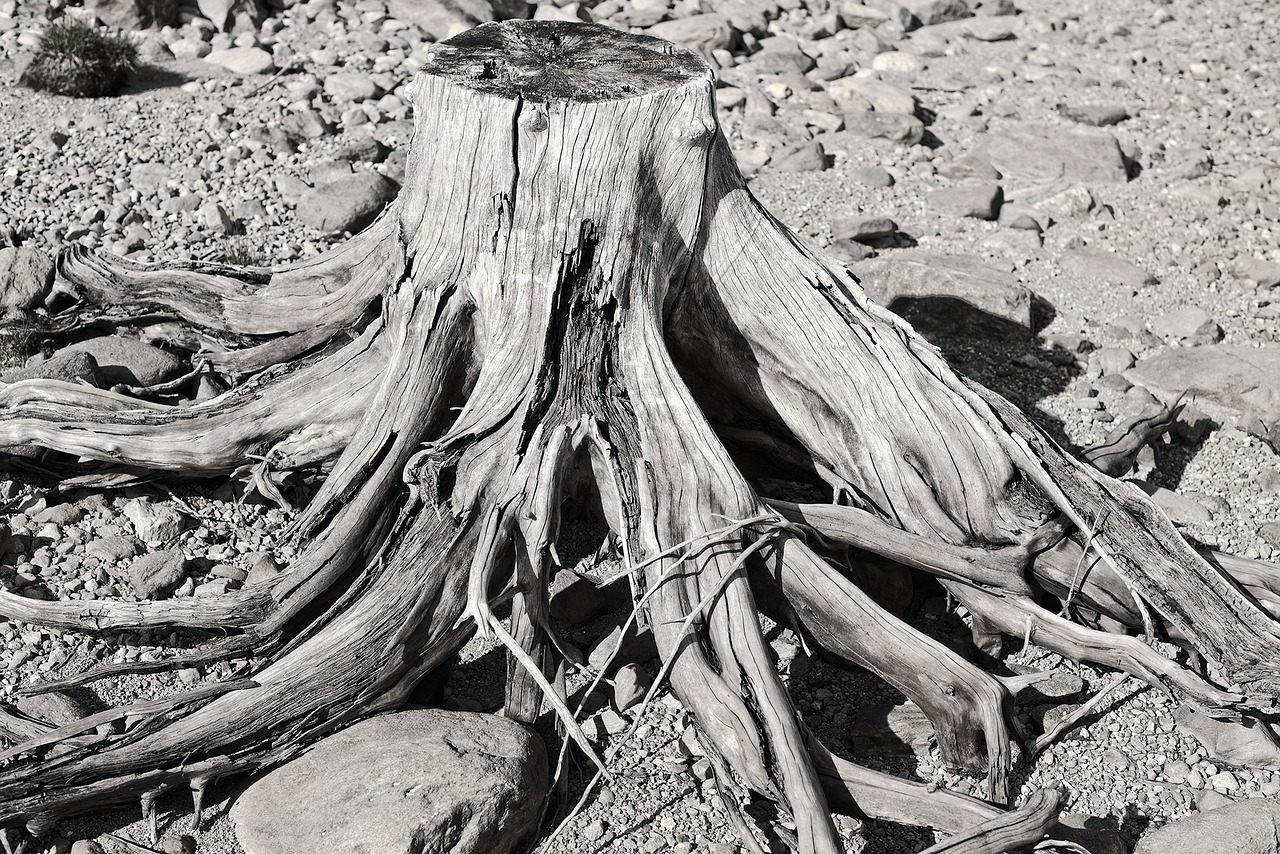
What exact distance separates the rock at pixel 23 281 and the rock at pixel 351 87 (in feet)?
8.52

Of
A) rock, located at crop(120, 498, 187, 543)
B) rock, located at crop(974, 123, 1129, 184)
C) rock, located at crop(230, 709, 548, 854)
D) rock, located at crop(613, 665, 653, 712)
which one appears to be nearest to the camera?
rock, located at crop(230, 709, 548, 854)

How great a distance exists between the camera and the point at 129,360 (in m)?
4.83

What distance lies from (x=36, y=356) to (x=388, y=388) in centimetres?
202

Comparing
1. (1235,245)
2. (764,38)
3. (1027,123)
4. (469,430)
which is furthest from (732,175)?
(764,38)

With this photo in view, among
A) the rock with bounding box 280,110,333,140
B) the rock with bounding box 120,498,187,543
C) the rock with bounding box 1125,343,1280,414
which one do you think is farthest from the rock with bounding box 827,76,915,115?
the rock with bounding box 120,498,187,543

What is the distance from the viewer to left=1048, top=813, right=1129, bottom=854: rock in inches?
129

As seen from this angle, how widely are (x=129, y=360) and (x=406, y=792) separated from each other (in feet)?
8.60

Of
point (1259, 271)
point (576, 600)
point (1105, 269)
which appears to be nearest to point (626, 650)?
point (576, 600)

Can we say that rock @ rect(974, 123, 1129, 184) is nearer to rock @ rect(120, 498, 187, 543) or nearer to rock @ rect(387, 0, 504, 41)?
rock @ rect(387, 0, 504, 41)

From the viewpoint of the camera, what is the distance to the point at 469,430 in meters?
3.63

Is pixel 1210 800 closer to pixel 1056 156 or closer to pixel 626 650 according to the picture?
pixel 626 650

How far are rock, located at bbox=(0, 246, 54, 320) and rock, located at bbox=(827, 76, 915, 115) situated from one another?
5.17m

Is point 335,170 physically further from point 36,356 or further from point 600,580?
point 600,580

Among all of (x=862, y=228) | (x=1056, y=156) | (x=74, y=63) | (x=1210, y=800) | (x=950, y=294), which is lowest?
(x=1210, y=800)
